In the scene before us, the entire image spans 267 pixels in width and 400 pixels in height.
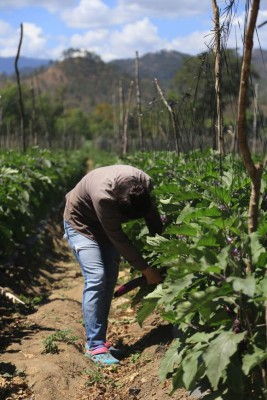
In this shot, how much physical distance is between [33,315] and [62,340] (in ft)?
3.53

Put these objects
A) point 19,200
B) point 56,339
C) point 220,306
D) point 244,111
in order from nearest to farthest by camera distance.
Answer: point 244,111 < point 220,306 < point 56,339 < point 19,200

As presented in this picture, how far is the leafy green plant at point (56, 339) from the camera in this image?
4.60 meters

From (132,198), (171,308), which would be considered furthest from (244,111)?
(132,198)

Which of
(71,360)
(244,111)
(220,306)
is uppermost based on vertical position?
(244,111)

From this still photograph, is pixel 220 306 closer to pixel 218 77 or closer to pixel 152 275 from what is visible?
pixel 152 275

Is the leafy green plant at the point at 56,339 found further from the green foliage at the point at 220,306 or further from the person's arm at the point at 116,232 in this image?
the green foliage at the point at 220,306

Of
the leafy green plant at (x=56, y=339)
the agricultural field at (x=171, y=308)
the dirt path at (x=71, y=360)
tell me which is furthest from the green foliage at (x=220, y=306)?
the leafy green plant at (x=56, y=339)

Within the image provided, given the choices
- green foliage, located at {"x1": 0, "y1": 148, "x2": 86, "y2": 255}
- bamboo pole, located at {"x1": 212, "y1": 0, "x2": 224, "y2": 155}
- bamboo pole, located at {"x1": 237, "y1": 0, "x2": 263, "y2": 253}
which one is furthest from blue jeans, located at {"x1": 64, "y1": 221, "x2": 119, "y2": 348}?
bamboo pole, located at {"x1": 237, "y1": 0, "x2": 263, "y2": 253}

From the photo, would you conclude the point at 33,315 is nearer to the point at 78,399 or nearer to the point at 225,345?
the point at 78,399

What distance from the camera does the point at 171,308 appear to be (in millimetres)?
3053

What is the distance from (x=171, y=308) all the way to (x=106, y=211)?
Answer: 122 cm

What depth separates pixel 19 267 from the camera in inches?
301

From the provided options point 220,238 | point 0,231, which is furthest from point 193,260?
point 0,231

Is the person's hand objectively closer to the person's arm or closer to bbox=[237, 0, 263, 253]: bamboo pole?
the person's arm
